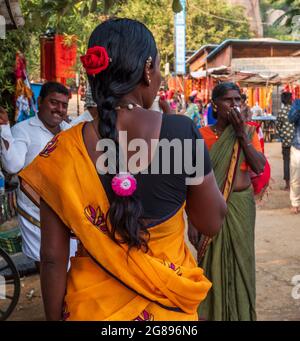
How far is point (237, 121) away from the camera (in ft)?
10.9

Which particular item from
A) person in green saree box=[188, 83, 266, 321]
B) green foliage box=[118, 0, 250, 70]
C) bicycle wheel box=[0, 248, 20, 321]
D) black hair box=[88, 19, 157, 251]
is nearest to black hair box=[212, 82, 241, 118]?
person in green saree box=[188, 83, 266, 321]

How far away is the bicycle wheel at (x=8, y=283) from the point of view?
4047mm

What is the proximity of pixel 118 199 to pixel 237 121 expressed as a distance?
188cm

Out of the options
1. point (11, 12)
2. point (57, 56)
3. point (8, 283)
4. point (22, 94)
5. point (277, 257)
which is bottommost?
point (277, 257)

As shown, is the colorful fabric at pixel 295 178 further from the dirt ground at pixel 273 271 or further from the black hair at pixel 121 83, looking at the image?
the black hair at pixel 121 83

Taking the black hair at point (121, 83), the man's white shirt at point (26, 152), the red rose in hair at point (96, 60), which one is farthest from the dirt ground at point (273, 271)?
the red rose in hair at point (96, 60)

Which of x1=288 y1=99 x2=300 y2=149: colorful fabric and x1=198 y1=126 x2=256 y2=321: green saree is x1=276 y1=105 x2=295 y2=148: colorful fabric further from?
x1=198 y1=126 x2=256 y2=321: green saree

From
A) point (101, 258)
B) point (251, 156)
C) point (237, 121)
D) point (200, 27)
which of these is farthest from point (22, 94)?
point (200, 27)

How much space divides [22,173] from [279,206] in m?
7.21

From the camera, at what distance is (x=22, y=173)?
1754mm

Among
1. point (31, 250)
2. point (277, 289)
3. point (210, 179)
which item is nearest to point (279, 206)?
point (277, 289)

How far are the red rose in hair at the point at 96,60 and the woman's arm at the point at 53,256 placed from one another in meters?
0.46

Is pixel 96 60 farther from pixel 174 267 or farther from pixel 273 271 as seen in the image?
pixel 273 271

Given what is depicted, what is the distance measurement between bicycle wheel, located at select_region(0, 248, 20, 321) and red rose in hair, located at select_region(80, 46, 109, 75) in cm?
274
